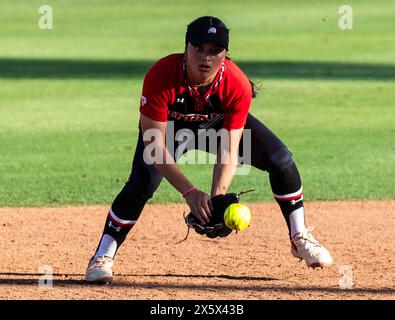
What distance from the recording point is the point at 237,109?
6.17m

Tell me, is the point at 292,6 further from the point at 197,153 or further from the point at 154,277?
the point at 154,277

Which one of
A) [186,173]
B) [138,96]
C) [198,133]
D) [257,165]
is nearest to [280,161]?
[257,165]

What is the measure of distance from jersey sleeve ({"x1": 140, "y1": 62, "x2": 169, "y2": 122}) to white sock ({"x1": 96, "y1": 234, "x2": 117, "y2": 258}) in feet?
3.11

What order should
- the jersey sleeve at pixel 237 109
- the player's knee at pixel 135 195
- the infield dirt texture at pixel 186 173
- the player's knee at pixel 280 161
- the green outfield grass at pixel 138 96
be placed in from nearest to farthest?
the jersey sleeve at pixel 237 109
the player's knee at pixel 135 195
the player's knee at pixel 280 161
the infield dirt texture at pixel 186 173
the green outfield grass at pixel 138 96

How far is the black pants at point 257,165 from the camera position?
250 inches

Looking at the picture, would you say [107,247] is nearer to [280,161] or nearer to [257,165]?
[257,165]

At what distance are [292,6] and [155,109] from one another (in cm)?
3048

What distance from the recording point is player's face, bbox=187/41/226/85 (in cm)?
586

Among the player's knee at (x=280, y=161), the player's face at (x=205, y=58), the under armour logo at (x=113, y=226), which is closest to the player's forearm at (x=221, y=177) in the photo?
the player's knee at (x=280, y=161)

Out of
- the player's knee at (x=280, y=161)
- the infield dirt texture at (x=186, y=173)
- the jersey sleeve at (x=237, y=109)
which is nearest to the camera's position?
the jersey sleeve at (x=237, y=109)

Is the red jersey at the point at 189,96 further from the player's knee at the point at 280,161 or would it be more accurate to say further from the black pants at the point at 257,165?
the player's knee at the point at 280,161

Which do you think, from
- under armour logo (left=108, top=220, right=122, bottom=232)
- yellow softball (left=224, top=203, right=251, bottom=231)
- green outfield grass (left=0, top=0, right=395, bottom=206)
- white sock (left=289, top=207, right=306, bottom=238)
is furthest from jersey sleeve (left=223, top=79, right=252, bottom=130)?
green outfield grass (left=0, top=0, right=395, bottom=206)

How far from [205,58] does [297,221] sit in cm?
145

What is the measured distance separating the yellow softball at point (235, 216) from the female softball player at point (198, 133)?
0.40 ft
